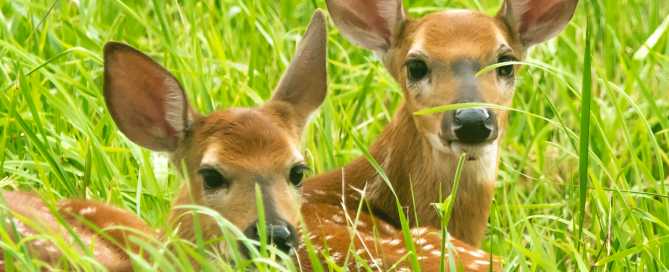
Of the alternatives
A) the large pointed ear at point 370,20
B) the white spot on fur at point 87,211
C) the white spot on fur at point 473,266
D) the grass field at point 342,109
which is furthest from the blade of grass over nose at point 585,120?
the white spot on fur at point 87,211

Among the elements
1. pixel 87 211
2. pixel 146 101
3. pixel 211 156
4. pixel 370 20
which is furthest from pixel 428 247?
pixel 370 20

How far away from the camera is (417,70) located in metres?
6.59

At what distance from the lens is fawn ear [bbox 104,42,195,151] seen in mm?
6000

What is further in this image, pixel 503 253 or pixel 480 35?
pixel 480 35

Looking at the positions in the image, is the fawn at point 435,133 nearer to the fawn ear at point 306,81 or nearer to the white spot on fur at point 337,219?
the white spot on fur at point 337,219

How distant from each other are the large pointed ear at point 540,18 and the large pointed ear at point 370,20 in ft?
1.27

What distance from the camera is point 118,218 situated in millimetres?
A: 6273

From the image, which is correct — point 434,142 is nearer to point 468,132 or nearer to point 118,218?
point 468,132

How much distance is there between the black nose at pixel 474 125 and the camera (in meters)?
6.14

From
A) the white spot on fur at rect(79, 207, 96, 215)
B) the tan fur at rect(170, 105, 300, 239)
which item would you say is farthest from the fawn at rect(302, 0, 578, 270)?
the white spot on fur at rect(79, 207, 96, 215)

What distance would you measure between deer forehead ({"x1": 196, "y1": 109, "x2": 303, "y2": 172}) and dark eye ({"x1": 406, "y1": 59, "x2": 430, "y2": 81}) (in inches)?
29.5

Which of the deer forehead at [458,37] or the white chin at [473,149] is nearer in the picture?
the white chin at [473,149]

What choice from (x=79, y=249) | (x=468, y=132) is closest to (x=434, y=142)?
A: (x=468, y=132)

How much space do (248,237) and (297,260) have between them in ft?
0.57
